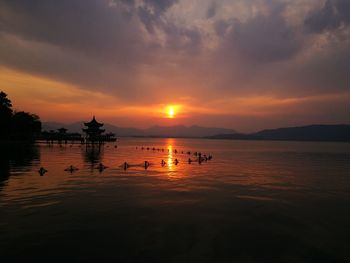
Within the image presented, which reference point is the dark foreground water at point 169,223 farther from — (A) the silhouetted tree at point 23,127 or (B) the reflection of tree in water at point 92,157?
(A) the silhouetted tree at point 23,127

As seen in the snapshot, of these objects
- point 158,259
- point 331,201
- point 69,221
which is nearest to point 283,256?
point 158,259

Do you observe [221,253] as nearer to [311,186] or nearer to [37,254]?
[37,254]

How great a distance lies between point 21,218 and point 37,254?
17.1 ft

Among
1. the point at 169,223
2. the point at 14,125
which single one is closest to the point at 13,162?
the point at 169,223

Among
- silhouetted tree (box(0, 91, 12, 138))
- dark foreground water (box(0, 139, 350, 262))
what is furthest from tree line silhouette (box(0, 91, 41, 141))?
dark foreground water (box(0, 139, 350, 262))

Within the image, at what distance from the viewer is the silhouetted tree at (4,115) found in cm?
8138

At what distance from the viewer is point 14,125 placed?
91.4m

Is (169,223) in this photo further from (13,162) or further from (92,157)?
(92,157)

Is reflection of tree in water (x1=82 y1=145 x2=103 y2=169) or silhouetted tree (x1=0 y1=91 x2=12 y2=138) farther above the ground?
silhouetted tree (x1=0 y1=91 x2=12 y2=138)

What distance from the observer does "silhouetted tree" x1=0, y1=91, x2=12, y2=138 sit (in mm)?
81375

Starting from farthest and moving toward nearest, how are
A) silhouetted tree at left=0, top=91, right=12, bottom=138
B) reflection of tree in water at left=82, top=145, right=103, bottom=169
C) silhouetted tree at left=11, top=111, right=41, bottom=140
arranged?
silhouetted tree at left=11, top=111, right=41, bottom=140, silhouetted tree at left=0, top=91, right=12, bottom=138, reflection of tree in water at left=82, top=145, right=103, bottom=169

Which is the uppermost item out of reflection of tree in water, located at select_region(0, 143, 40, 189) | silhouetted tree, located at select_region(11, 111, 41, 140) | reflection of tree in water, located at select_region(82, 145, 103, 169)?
silhouetted tree, located at select_region(11, 111, 41, 140)

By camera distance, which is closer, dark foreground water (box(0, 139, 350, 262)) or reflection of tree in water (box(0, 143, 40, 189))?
dark foreground water (box(0, 139, 350, 262))

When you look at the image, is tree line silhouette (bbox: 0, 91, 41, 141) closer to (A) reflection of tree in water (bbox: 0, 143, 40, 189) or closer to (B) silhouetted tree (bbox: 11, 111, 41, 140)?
(B) silhouetted tree (bbox: 11, 111, 41, 140)
